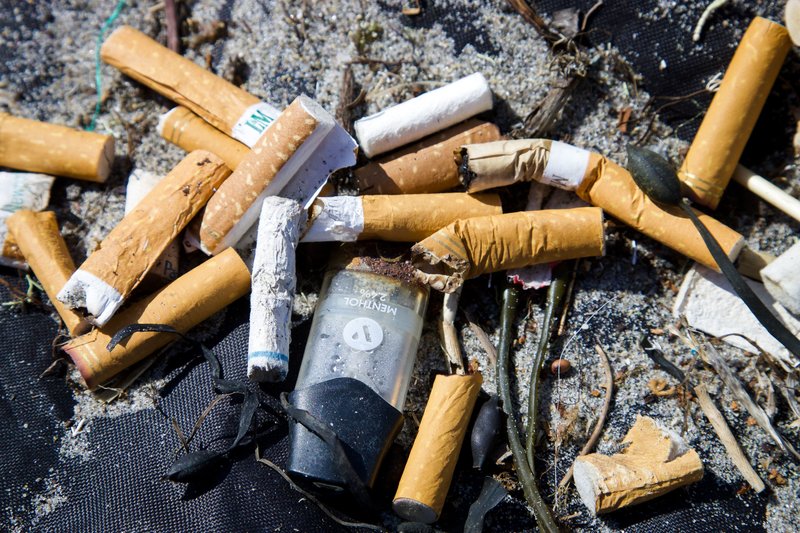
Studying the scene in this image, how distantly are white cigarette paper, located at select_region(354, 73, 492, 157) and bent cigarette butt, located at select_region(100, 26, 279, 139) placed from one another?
0.29 meters

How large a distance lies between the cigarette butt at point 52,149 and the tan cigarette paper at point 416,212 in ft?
2.76

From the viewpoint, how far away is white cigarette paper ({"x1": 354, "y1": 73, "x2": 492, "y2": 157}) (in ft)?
5.98

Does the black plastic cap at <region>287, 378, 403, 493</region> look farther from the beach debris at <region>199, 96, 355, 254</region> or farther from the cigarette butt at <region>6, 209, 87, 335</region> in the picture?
the cigarette butt at <region>6, 209, 87, 335</region>

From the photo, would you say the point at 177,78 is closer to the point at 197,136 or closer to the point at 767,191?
the point at 197,136

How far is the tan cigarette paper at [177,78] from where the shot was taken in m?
1.87

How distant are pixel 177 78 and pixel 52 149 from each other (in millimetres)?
426

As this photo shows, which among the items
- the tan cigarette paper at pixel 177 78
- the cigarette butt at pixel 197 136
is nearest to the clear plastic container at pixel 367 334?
the cigarette butt at pixel 197 136

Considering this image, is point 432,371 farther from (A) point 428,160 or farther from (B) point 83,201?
(B) point 83,201

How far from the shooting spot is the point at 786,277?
1.67 m

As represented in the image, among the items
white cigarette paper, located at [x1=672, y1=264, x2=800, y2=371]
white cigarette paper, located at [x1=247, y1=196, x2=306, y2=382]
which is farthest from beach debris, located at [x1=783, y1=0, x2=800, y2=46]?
white cigarette paper, located at [x1=247, y1=196, x2=306, y2=382]

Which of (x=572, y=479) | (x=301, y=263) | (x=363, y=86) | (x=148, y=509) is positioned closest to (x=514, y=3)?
(x=363, y=86)

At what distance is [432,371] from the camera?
179 cm

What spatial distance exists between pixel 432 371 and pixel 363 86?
0.90m

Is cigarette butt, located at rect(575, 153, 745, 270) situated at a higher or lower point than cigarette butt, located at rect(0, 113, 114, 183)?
higher
